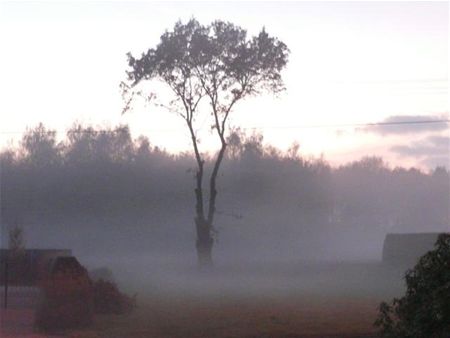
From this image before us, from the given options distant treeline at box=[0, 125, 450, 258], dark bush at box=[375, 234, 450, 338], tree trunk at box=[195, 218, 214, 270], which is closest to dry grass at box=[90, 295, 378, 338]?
dark bush at box=[375, 234, 450, 338]

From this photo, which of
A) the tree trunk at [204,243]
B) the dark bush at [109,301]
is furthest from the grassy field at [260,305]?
the tree trunk at [204,243]

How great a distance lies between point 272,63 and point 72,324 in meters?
33.9

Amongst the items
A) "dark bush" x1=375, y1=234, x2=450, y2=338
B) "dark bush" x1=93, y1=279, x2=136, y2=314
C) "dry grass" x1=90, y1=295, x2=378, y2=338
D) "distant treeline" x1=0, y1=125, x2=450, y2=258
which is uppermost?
"distant treeline" x1=0, y1=125, x2=450, y2=258

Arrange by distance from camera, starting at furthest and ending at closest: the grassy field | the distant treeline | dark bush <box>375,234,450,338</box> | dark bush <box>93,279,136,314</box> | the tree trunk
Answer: the distant treeline < the tree trunk < dark bush <box>93,279,136,314</box> < the grassy field < dark bush <box>375,234,450,338</box>

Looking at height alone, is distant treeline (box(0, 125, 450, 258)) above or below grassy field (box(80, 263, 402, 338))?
above

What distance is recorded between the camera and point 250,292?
42500 millimetres

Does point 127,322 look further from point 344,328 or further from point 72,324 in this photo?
point 344,328

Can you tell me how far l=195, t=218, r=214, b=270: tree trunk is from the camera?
5900 centimetres

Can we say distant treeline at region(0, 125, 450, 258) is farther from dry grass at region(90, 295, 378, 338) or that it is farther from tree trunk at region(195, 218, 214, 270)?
dry grass at region(90, 295, 378, 338)

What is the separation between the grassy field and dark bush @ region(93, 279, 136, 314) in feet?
1.64

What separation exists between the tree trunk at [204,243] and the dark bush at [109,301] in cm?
2512

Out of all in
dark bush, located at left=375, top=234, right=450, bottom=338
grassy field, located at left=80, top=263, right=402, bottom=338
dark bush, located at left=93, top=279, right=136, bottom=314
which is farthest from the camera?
dark bush, located at left=93, top=279, right=136, bottom=314

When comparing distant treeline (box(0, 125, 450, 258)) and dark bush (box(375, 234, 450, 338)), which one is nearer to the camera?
dark bush (box(375, 234, 450, 338))

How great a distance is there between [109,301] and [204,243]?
26156mm
